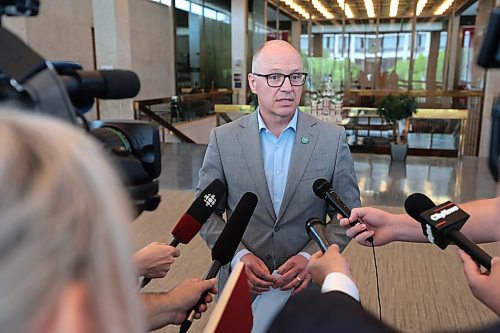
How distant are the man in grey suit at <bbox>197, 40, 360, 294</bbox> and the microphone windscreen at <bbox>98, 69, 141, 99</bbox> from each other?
1056 mm

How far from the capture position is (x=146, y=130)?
83 cm

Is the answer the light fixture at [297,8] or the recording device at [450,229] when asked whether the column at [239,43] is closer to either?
the light fixture at [297,8]

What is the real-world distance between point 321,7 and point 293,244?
495 inches

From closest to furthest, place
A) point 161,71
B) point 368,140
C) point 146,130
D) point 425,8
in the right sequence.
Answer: point 146,130, point 368,140, point 161,71, point 425,8

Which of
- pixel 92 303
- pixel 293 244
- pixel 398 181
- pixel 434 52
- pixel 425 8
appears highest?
pixel 425 8

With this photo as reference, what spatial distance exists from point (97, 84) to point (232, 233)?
0.74 metres

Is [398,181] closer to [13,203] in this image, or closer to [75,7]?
[13,203]

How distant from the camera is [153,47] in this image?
444 inches

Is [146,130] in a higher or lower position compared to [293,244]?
higher

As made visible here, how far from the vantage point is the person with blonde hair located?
410 millimetres

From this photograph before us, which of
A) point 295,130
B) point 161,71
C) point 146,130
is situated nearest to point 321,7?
point 161,71

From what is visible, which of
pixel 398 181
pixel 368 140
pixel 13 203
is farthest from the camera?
pixel 368 140

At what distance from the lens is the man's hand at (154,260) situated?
4.20 feet

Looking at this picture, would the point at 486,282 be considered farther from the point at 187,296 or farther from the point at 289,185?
the point at 289,185
